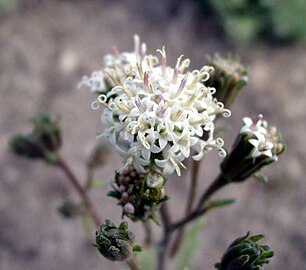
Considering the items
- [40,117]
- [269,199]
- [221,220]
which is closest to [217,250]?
[221,220]

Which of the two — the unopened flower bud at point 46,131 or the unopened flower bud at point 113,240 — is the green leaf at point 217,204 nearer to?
the unopened flower bud at point 113,240

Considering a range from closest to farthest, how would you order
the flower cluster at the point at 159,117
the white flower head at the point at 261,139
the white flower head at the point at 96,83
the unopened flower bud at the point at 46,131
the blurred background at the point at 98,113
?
the flower cluster at the point at 159,117 → the white flower head at the point at 261,139 → the white flower head at the point at 96,83 → the unopened flower bud at the point at 46,131 → the blurred background at the point at 98,113

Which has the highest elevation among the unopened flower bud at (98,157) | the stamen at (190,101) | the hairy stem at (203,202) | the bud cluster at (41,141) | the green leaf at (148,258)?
the bud cluster at (41,141)

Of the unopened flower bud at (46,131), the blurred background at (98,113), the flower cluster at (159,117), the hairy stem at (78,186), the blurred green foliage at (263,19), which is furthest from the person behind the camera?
the blurred green foliage at (263,19)

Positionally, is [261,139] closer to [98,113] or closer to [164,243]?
[164,243]

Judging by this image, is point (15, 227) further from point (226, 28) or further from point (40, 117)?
point (226, 28)

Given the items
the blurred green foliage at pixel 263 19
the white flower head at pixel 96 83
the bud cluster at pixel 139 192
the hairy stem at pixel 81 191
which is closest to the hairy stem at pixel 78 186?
the hairy stem at pixel 81 191

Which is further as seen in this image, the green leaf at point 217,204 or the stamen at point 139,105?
the green leaf at point 217,204

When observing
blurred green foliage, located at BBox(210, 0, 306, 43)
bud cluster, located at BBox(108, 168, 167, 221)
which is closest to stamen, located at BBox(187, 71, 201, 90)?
bud cluster, located at BBox(108, 168, 167, 221)

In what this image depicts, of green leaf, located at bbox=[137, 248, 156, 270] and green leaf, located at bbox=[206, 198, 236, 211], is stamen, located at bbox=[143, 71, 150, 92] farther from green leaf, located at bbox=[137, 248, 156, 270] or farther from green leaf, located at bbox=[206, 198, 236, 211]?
green leaf, located at bbox=[137, 248, 156, 270]
